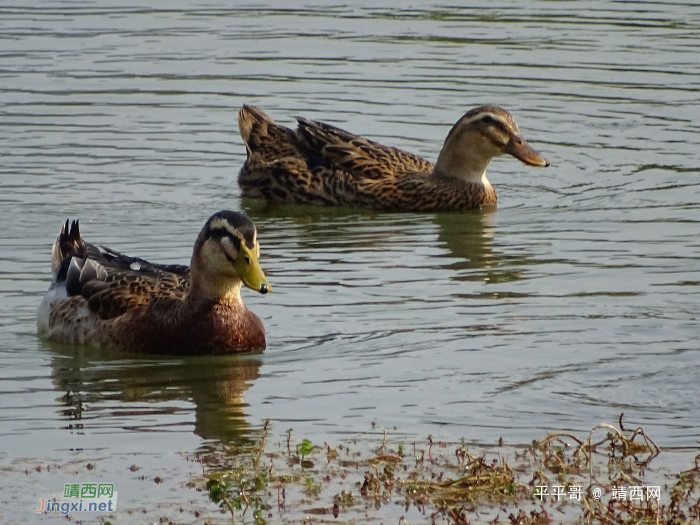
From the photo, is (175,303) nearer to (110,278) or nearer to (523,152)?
(110,278)

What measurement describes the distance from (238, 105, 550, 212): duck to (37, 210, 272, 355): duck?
498cm

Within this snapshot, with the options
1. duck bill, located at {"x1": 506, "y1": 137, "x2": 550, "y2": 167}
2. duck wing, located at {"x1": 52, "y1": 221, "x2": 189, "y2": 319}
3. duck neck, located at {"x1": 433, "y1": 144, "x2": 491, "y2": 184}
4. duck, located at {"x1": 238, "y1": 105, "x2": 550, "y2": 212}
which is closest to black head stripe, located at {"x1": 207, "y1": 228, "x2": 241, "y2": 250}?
duck wing, located at {"x1": 52, "y1": 221, "x2": 189, "y2": 319}

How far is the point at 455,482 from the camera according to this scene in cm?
725

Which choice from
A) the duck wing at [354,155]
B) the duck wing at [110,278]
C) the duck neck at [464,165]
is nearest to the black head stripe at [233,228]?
the duck wing at [110,278]

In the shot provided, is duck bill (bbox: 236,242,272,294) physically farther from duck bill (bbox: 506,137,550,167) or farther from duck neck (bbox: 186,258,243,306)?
duck bill (bbox: 506,137,550,167)

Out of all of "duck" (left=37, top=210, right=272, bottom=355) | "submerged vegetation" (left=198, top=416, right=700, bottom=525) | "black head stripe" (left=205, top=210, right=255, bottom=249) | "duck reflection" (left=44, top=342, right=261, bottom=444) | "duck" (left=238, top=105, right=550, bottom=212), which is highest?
"duck" (left=238, top=105, right=550, bottom=212)

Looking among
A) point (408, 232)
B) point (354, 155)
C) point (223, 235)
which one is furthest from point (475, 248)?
point (223, 235)

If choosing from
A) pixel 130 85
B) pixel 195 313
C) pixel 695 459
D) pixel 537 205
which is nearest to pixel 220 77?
pixel 130 85

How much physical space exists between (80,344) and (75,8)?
630 inches

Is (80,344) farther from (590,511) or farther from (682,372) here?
(590,511)

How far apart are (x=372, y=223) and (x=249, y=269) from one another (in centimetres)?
507

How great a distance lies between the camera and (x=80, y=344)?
34.9 ft

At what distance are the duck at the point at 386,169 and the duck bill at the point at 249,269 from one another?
5699mm

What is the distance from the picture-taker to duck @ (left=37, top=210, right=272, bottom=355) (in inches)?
398
